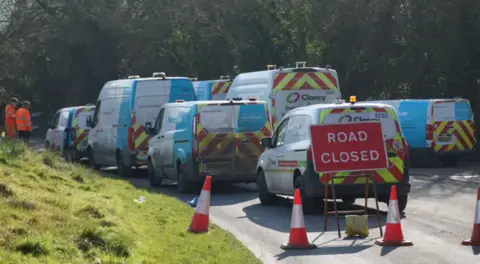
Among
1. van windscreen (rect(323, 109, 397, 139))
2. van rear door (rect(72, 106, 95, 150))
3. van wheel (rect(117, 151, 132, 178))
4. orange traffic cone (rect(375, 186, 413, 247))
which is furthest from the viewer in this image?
van rear door (rect(72, 106, 95, 150))

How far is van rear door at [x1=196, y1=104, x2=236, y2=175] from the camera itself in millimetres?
19703

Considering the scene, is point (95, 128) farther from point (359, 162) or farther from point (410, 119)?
point (359, 162)

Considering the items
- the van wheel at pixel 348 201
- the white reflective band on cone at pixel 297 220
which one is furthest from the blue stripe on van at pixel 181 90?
the white reflective band on cone at pixel 297 220

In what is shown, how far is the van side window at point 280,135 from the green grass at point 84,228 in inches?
83.4

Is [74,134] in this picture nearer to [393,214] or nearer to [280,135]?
[280,135]

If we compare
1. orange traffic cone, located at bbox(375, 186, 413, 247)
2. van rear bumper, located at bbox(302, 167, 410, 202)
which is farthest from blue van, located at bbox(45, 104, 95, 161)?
orange traffic cone, located at bbox(375, 186, 413, 247)

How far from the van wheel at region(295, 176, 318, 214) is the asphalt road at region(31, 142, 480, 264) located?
166 millimetres

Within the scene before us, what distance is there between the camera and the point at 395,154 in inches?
599

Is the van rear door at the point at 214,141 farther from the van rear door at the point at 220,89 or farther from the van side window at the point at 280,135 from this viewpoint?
the van rear door at the point at 220,89

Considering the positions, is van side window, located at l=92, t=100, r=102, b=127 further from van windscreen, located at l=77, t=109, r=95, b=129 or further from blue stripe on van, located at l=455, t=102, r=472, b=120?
blue stripe on van, located at l=455, t=102, r=472, b=120

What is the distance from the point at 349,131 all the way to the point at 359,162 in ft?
1.64

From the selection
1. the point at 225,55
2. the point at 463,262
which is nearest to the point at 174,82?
the point at 463,262

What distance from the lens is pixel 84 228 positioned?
10031 mm

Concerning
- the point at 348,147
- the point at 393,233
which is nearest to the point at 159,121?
the point at 348,147
